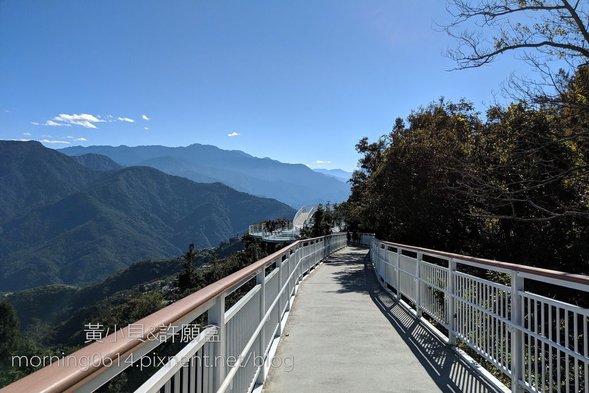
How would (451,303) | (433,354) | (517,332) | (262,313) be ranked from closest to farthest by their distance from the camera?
1. (517,332)
2. (262,313)
3. (433,354)
4. (451,303)

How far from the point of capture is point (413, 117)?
29.0 metres

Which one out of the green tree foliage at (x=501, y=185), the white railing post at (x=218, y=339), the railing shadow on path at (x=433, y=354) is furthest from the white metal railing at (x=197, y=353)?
the green tree foliage at (x=501, y=185)

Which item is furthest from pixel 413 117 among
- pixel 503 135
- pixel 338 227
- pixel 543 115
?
pixel 338 227

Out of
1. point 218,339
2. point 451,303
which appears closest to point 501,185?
point 451,303

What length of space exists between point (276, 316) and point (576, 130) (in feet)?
30.4

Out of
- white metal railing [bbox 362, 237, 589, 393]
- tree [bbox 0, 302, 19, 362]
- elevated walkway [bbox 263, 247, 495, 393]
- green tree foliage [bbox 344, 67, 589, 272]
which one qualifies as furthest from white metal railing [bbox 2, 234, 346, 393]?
tree [bbox 0, 302, 19, 362]

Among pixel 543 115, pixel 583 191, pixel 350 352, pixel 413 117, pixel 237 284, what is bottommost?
pixel 350 352

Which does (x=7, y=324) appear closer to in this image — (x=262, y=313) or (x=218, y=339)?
(x=262, y=313)

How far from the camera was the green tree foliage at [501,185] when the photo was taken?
39.1 ft

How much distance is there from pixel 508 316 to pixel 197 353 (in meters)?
3.45

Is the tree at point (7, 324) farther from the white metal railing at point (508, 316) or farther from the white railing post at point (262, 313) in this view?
the white metal railing at point (508, 316)

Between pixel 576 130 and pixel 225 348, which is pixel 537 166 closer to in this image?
pixel 576 130

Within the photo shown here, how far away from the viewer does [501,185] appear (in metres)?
14.0

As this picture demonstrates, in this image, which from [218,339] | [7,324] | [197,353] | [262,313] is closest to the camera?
[197,353]
